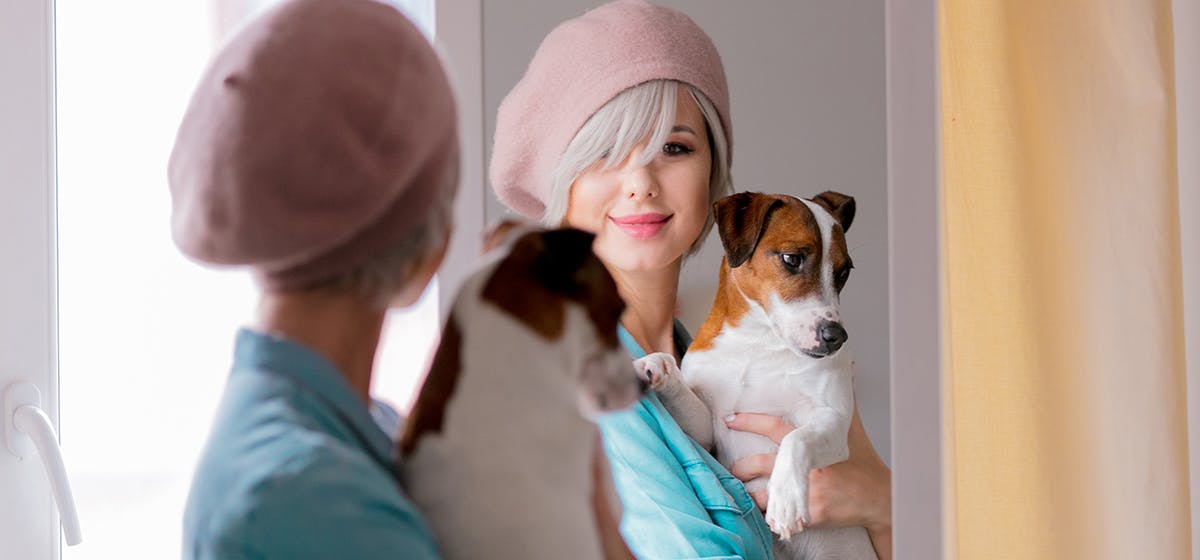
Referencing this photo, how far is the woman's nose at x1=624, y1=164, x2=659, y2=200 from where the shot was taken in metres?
0.70

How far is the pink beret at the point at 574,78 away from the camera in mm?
703

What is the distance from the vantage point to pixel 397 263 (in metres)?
0.30

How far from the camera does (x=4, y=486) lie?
930 mm

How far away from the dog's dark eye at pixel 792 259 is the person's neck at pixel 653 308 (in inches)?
3.0

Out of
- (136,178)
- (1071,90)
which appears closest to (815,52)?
(1071,90)

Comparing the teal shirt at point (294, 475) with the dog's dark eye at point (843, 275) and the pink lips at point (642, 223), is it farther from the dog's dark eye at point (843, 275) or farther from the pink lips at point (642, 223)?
the dog's dark eye at point (843, 275)

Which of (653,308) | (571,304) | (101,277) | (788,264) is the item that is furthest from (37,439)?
(571,304)

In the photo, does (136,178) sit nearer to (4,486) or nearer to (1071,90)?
(4,486)

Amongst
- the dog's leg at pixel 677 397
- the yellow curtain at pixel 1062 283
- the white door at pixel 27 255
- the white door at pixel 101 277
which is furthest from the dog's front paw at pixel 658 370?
the white door at pixel 27 255

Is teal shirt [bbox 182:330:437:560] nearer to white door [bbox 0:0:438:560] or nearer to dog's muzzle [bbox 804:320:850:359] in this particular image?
dog's muzzle [bbox 804:320:850:359]

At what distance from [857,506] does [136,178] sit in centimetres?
71

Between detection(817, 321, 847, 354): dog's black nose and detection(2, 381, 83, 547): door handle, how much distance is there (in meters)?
0.58

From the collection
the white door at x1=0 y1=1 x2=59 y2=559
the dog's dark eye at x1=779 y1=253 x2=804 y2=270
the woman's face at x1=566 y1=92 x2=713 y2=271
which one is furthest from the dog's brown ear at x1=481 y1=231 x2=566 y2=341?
the white door at x1=0 y1=1 x2=59 y2=559

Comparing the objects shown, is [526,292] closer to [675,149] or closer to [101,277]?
[675,149]
